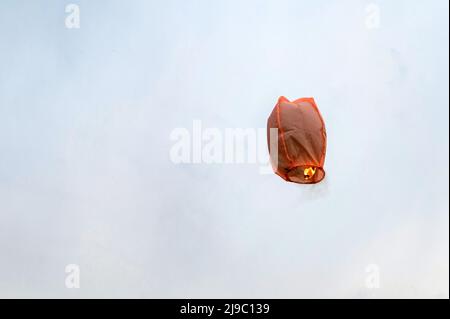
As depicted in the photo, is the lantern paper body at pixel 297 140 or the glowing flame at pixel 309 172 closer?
the lantern paper body at pixel 297 140

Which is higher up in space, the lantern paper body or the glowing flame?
the lantern paper body

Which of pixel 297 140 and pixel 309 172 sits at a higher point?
pixel 297 140

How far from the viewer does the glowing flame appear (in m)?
7.18

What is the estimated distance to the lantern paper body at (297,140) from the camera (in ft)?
22.6

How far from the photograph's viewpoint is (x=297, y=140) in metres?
6.85

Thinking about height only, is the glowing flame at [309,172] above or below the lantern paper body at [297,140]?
below

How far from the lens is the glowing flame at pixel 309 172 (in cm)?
718

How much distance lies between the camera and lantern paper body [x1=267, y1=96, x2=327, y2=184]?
22.6ft

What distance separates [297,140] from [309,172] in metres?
0.59

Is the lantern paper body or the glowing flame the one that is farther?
the glowing flame

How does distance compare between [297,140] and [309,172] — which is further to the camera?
[309,172]

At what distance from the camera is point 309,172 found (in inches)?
284

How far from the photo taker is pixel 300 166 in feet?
23.0
